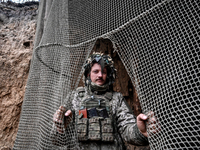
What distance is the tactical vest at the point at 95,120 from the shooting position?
1.50 meters

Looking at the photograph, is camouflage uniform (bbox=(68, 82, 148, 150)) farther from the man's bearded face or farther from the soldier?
the man's bearded face

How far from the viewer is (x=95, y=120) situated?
1543 mm

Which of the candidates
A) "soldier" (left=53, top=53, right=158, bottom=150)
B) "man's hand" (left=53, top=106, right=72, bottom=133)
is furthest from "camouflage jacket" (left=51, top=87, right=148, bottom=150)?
"man's hand" (left=53, top=106, right=72, bottom=133)

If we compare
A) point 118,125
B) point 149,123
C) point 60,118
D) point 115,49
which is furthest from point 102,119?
point 115,49

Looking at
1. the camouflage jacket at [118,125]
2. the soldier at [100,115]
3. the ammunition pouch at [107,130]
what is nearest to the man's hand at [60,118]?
the soldier at [100,115]

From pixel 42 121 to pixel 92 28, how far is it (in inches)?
45.9

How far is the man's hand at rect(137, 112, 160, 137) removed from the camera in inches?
43.8

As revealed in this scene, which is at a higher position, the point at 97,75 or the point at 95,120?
the point at 97,75

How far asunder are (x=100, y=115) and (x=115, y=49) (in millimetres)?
661

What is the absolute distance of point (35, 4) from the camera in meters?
3.91

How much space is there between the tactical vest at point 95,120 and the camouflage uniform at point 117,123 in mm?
55

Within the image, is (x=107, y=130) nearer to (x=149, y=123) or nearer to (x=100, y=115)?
(x=100, y=115)

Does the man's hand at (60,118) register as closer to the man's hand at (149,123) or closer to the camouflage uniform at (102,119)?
the camouflage uniform at (102,119)

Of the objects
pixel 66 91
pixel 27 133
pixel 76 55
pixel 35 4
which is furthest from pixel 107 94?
pixel 35 4
